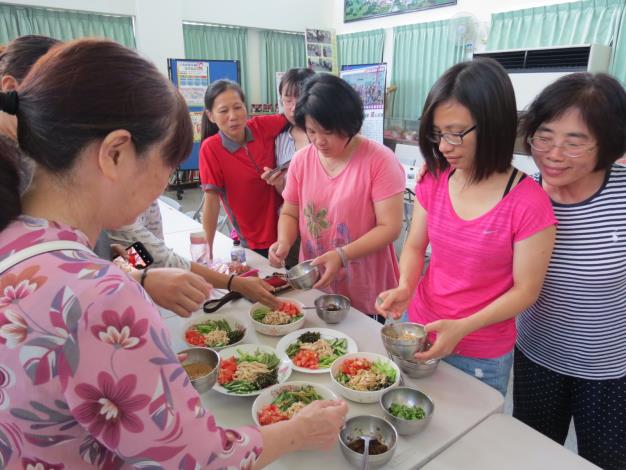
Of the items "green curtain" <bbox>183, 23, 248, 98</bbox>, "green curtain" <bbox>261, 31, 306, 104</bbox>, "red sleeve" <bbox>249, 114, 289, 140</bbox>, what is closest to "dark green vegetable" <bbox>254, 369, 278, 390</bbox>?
"red sleeve" <bbox>249, 114, 289, 140</bbox>

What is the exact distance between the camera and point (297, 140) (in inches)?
94.0

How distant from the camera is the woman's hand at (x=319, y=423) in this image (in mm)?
871

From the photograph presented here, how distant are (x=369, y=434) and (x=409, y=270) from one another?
0.62m

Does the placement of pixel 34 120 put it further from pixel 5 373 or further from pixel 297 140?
pixel 297 140

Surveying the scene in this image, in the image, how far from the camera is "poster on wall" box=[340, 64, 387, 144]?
6.33 meters

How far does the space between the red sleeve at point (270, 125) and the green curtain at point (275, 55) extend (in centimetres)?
590

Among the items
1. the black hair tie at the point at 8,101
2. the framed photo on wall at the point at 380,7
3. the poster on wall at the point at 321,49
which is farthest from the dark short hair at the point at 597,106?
the poster on wall at the point at 321,49

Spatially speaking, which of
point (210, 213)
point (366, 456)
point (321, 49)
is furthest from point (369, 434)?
point (321, 49)

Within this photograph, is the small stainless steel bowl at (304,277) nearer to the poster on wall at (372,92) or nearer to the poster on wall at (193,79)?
the poster on wall at (372,92)

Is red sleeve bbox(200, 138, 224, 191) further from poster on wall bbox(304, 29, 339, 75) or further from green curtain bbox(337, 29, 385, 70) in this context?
Result: poster on wall bbox(304, 29, 339, 75)

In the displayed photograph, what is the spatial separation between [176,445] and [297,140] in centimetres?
198

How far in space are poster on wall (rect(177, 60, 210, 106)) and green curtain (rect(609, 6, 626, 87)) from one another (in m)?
5.44

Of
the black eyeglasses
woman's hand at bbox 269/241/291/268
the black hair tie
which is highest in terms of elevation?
the black hair tie

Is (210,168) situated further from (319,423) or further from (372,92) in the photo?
(372,92)
